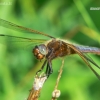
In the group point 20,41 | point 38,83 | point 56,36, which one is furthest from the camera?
point 56,36

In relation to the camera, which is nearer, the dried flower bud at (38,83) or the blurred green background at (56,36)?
the dried flower bud at (38,83)

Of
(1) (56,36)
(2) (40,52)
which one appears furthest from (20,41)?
(1) (56,36)

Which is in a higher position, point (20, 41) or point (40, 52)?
point (20, 41)

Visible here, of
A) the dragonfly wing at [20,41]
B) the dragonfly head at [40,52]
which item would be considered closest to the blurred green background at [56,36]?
the dragonfly wing at [20,41]

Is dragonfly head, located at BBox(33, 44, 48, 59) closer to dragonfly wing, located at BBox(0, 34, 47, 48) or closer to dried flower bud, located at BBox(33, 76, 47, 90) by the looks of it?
dried flower bud, located at BBox(33, 76, 47, 90)

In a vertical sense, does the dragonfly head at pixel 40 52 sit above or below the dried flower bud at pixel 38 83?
above

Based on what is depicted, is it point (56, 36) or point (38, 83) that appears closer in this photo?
point (38, 83)

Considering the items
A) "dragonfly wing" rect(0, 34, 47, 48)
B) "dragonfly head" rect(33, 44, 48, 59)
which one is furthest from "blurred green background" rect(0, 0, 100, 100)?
"dragonfly head" rect(33, 44, 48, 59)

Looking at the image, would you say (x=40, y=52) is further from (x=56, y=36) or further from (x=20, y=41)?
(x=56, y=36)

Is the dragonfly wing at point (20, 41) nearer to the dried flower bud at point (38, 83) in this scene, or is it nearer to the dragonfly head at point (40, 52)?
the dragonfly head at point (40, 52)
